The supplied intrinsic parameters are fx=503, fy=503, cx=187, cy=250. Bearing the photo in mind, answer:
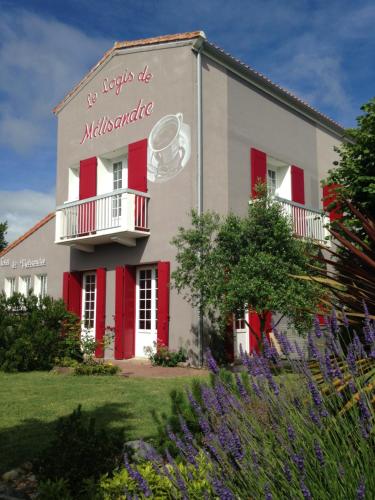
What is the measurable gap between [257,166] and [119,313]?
561cm

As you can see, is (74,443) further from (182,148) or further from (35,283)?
(35,283)

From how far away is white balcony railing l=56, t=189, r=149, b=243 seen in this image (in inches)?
515

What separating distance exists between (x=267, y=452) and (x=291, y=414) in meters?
0.24

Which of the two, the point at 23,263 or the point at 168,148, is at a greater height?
the point at 168,148

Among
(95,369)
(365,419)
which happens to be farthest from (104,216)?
(365,419)

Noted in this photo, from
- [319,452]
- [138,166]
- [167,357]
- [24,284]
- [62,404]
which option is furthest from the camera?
[24,284]

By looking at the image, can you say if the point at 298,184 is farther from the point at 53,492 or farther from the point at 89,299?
the point at 53,492

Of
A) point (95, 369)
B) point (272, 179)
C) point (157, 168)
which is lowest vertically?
point (95, 369)

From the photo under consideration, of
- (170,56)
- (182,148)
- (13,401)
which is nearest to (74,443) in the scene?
(13,401)

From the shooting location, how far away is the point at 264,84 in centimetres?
1496

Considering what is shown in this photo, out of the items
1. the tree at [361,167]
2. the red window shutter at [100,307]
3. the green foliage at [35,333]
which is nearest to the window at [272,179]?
the red window shutter at [100,307]

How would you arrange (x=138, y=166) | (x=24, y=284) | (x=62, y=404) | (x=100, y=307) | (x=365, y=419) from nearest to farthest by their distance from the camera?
(x=365, y=419) → (x=62, y=404) → (x=138, y=166) → (x=100, y=307) → (x=24, y=284)

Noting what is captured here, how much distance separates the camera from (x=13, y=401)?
7574mm

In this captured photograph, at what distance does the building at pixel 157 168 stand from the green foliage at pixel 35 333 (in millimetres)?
1563
